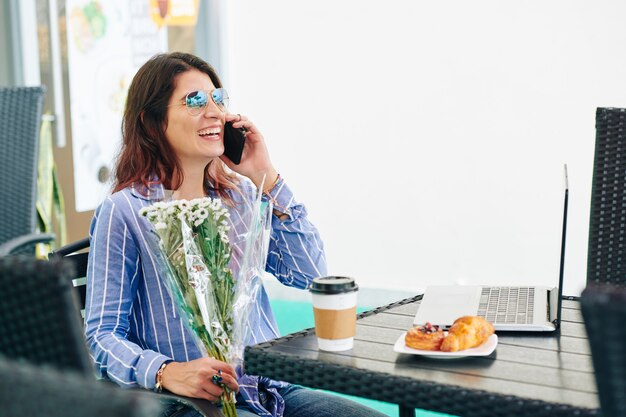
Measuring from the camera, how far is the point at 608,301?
750mm

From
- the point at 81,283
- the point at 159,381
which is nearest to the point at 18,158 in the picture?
the point at 81,283

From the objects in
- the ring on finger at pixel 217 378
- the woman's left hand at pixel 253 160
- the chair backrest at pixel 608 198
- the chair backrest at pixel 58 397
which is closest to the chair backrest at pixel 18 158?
the woman's left hand at pixel 253 160

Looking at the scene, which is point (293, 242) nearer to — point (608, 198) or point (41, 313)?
point (608, 198)

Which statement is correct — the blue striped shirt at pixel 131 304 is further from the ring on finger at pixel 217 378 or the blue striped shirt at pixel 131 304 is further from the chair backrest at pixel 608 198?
the chair backrest at pixel 608 198

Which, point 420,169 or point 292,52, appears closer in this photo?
point 420,169

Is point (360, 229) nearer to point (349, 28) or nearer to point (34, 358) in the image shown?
point (349, 28)

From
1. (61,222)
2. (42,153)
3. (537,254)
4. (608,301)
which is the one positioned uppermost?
(608,301)

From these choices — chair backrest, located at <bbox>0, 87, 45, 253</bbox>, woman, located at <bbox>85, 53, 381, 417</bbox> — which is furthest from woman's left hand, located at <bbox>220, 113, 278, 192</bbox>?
chair backrest, located at <bbox>0, 87, 45, 253</bbox>

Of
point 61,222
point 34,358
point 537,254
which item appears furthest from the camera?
point 537,254

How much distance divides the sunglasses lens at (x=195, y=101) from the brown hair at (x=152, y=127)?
2.3 inches

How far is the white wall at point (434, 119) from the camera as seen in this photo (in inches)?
184

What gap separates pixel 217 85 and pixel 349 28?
3110 millimetres

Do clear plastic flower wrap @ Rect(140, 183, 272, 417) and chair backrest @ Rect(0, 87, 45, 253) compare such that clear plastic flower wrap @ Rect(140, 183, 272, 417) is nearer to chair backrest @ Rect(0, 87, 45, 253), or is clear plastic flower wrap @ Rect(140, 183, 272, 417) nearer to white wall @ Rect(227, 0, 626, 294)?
chair backrest @ Rect(0, 87, 45, 253)

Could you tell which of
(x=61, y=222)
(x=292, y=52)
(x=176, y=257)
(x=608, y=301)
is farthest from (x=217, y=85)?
(x=292, y=52)
